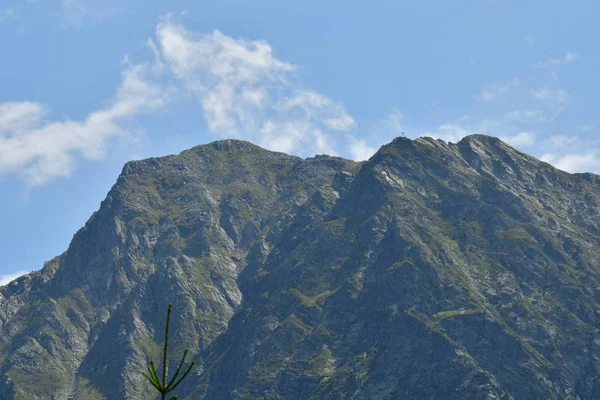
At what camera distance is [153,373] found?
35.4 m

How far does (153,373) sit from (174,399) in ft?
4.66

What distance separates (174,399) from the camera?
118 feet
